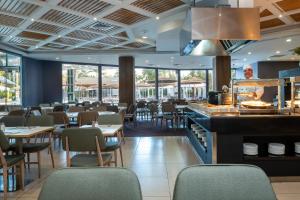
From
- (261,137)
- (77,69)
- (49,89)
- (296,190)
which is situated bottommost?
(296,190)

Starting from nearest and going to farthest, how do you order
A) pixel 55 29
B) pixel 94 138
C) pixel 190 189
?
1. pixel 190 189
2. pixel 94 138
3. pixel 55 29

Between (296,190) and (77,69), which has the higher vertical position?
(77,69)

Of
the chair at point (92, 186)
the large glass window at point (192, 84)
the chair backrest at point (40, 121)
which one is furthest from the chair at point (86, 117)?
the large glass window at point (192, 84)

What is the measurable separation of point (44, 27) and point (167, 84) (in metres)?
11.0

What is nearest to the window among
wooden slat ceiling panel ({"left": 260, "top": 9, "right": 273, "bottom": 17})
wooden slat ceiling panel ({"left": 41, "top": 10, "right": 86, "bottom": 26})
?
wooden slat ceiling panel ({"left": 41, "top": 10, "right": 86, "bottom": 26})

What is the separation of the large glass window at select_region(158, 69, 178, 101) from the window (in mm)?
8758

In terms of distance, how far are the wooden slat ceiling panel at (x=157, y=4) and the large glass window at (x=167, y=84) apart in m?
11.2

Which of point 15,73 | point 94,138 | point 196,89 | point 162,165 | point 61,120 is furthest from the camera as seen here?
point 196,89

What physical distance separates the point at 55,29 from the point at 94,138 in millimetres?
5208

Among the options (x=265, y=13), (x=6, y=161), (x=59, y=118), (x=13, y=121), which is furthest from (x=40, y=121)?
(x=265, y=13)

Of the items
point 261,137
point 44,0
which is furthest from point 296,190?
point 44,0

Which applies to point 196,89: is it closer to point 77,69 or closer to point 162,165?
point 77,69

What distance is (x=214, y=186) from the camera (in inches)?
52.1

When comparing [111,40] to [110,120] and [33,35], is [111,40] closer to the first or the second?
[33,35]
